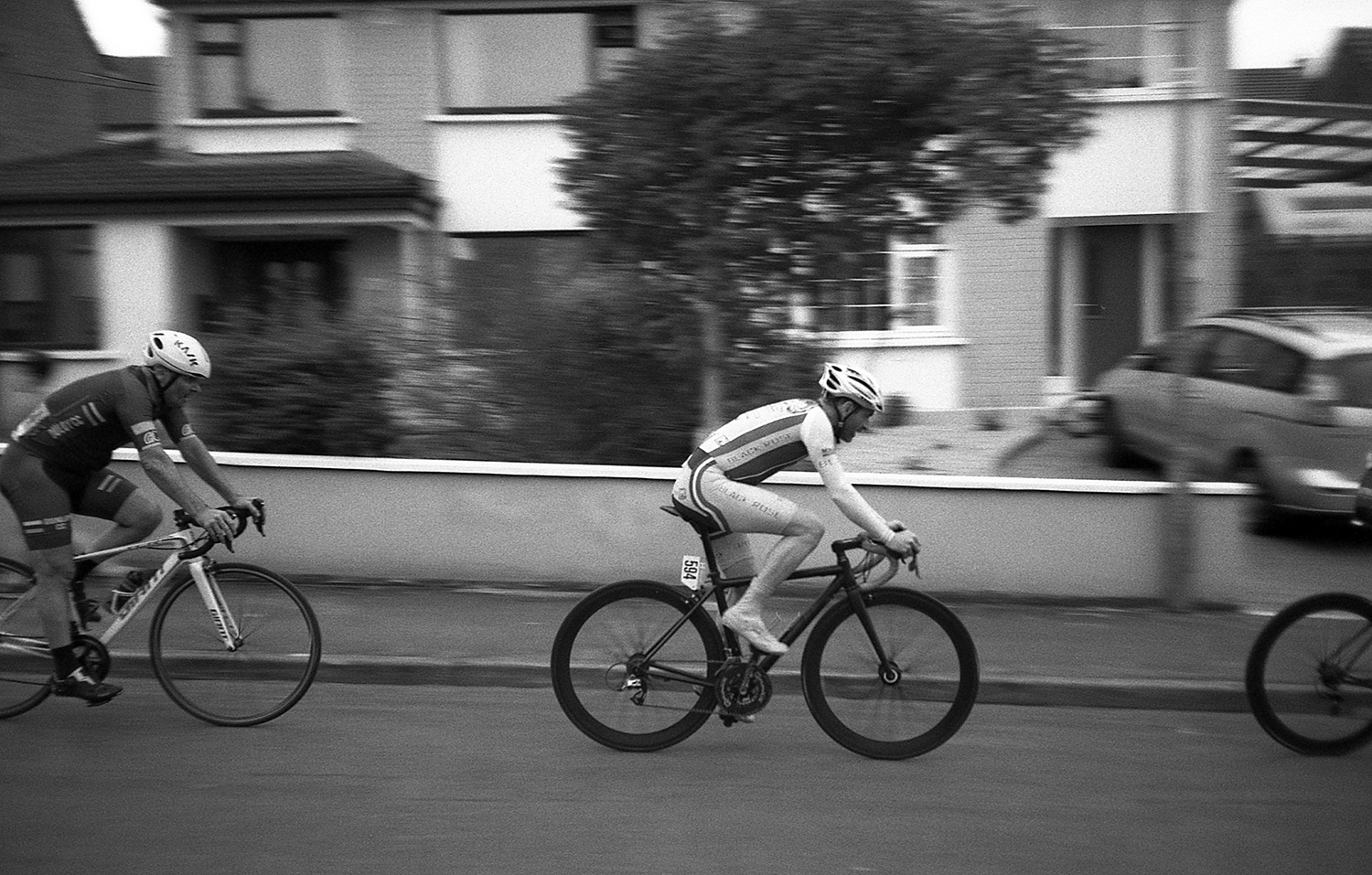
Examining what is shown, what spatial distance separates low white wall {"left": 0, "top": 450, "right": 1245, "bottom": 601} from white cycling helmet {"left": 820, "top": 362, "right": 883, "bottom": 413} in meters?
3.30

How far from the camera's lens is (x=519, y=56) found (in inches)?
633

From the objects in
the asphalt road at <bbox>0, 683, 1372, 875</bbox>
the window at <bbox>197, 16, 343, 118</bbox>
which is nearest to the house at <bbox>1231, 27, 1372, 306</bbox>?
the asphalt road at <bbox>0, 683, 1372, 875</bbox>

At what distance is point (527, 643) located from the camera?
291 inches

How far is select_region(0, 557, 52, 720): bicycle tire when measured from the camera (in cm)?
602

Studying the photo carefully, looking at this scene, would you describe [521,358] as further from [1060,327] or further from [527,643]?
[1060,327]

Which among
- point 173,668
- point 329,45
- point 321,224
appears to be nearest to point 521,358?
point 173,668

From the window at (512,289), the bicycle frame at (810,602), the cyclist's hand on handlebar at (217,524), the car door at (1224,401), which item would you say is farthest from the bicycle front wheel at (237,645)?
the car door at (1224,401)

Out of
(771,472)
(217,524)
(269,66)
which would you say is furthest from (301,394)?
(269,66)

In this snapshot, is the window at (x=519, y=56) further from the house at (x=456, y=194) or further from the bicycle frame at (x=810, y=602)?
the bicycle frame at (x=810, y=602)

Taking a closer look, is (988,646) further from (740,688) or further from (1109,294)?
(1109,294)

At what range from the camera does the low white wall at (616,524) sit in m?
8.55

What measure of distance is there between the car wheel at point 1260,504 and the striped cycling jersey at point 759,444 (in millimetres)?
5565

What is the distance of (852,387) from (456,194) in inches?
447

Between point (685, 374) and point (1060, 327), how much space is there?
8226 mm
